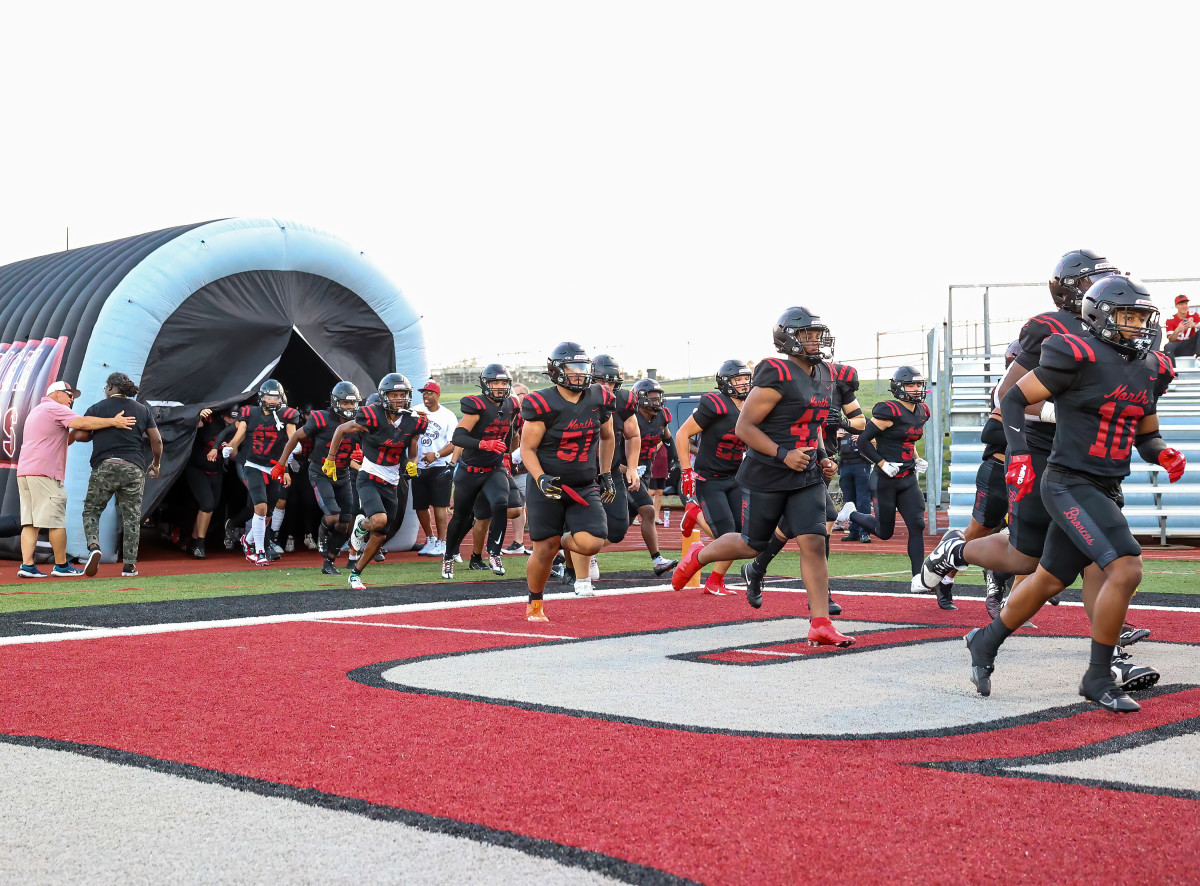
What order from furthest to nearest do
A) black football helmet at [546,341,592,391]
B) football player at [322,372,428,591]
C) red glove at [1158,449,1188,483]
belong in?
football player at [322,372,428,591] → black football helmet at [546,341,592,391] → red glove at [1158,449,1188,483]

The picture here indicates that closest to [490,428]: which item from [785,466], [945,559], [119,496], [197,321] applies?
[119,496]

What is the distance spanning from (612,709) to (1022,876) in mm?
2267

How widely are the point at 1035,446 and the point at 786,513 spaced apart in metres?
1.59

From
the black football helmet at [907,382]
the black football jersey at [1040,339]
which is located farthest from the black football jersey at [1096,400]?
the black football helmet at [907,382]

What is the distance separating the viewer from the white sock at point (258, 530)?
1413cm

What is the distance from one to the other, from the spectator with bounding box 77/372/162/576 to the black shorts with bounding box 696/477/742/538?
18.6 ft

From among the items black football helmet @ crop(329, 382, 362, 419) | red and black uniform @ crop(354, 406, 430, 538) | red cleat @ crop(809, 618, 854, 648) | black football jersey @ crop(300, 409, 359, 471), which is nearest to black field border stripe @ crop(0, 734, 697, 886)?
red cleat @ crop(809, 618, 854, 648)

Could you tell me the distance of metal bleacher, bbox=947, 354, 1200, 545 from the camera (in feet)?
50.5

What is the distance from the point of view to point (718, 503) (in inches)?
405

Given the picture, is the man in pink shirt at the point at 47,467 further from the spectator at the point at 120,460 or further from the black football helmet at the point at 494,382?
the black football helmet at the point at 494,382

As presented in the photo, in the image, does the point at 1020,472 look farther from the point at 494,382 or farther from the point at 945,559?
the point at 494,382

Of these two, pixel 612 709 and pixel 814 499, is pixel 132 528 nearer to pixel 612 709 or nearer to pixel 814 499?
pixel 814 499

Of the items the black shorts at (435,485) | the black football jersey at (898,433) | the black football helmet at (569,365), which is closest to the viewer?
the black football helmet at (569,365)

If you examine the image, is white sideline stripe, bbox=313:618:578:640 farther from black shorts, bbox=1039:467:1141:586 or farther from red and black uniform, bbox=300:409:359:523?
red and black uniform, bbox=300:409:359:523
